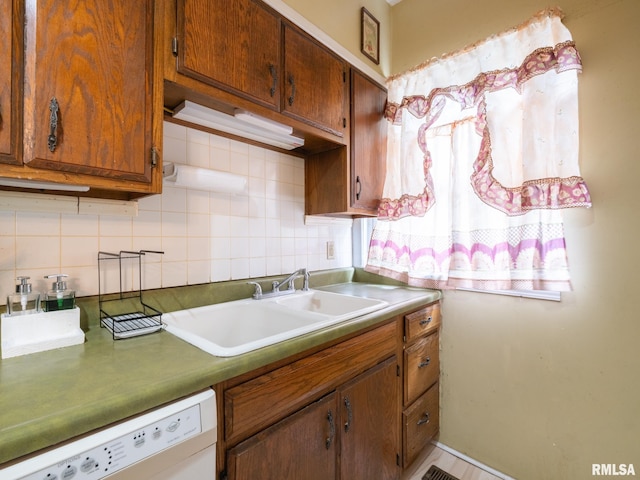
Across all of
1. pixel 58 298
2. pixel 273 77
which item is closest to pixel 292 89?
pixel 273 77

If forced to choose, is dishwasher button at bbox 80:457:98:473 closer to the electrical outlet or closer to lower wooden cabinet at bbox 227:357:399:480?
lower wooden cabinet at bbox 227:357:399:480

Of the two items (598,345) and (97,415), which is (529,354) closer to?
(598,345)

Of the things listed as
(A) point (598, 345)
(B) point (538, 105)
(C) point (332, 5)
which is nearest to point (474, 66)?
(B) point (538, 105)

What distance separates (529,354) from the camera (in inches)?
59.8

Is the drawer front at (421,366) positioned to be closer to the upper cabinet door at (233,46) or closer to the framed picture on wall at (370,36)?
the upper cabinet door at (233,46)

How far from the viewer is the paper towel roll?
3.96ft

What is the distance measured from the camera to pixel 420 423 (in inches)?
64.0

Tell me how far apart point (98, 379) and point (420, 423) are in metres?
1.56

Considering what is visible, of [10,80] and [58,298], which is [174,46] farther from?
[58,298]

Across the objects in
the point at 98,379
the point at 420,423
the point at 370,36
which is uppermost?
the point at 370,36

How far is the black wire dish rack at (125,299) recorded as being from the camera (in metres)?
1.00

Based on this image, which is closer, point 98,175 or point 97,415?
point 97,415

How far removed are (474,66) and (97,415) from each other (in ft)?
6.60

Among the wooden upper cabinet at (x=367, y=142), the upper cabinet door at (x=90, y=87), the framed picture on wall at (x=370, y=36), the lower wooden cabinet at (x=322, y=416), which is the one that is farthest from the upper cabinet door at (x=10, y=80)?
the framed picture on wall at (x=370, y=36)
